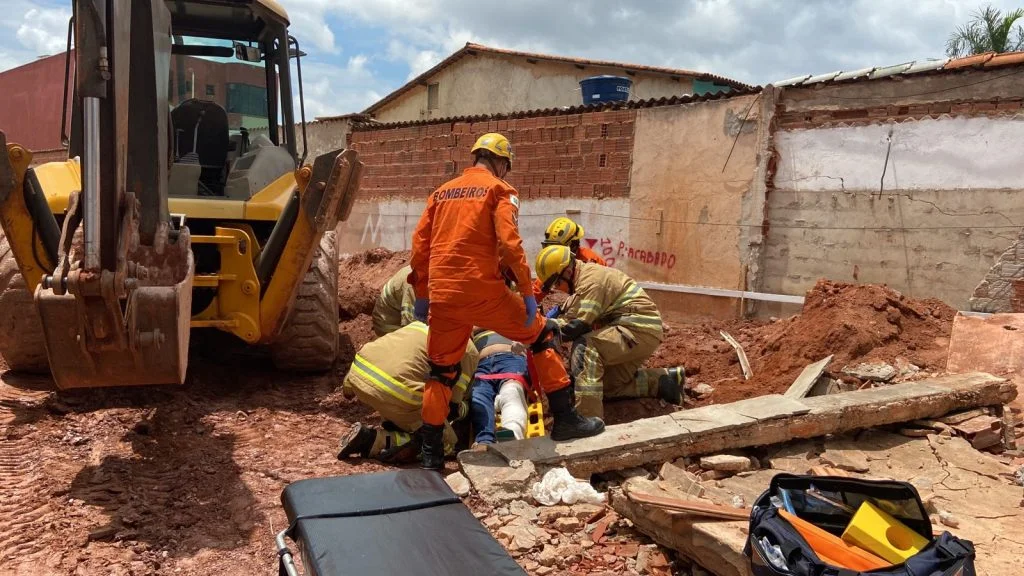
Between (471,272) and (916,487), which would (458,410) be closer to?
(471,272)

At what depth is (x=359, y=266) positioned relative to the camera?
12.5 meters

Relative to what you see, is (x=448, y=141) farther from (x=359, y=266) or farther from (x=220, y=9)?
(x=220, y=9)

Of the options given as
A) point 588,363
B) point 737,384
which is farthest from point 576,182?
point 588,363

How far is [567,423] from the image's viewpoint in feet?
12.9

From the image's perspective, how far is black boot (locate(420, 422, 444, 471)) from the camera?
403 cm

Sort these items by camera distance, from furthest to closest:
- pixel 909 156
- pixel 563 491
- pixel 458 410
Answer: pixel 909 156, pixel 458 410, pixel 563 491

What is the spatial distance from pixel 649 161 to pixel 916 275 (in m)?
3.22

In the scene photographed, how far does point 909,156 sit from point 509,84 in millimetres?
13213

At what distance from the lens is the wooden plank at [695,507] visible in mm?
2918

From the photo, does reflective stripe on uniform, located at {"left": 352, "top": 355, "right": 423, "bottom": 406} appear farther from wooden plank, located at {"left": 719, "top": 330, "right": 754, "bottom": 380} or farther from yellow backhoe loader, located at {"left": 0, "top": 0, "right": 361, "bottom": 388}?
wooden plank, located at {"left": 719, "top": 330, "right": 754, "bottom": 380}

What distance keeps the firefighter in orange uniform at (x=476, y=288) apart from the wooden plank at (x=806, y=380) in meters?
1.92

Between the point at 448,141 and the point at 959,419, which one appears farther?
the point at 448,141

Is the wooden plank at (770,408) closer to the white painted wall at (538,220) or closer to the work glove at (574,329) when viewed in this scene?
the work glove at (574,329)

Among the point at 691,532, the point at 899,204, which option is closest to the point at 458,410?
the point at 691,532
